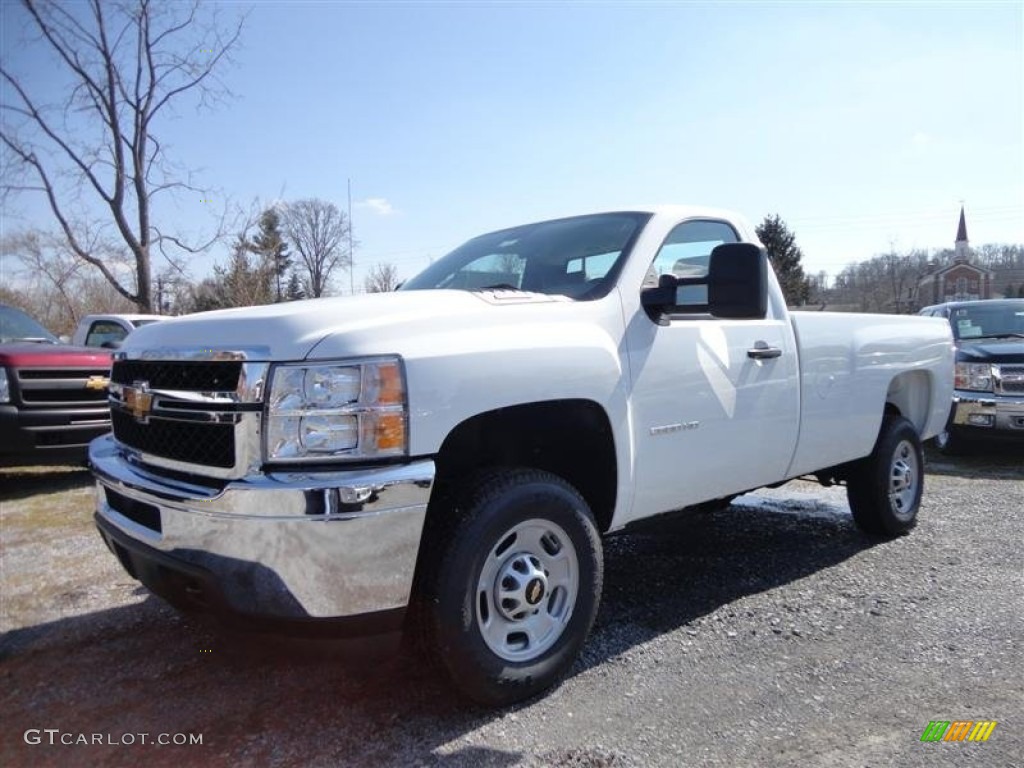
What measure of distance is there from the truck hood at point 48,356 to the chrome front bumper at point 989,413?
28.5ft

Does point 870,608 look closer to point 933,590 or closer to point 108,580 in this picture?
point 933,590

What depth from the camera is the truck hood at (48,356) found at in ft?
21.5

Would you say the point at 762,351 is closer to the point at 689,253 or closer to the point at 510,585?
the point at 689,253

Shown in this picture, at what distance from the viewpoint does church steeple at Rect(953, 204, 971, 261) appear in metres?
53.0

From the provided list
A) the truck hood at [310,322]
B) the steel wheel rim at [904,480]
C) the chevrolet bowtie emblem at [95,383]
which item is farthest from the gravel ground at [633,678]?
the chevrolet bowtie emblem at [95,383]

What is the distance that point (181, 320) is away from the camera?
2898 millimetres

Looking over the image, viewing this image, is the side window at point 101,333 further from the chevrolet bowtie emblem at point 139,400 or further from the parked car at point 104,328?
the chevrolet bowtie emblem at point 139,400

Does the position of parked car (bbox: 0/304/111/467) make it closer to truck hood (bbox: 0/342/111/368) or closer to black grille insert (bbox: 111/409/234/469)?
truck hood (bbox: 0/342/111/368)

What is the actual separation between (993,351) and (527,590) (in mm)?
7348

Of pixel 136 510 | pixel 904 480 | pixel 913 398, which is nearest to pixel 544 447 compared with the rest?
pixel 136 510

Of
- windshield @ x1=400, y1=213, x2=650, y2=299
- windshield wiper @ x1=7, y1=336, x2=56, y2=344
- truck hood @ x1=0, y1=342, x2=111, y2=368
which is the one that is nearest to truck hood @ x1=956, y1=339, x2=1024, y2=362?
windshield @ x1=400, y1=213, x2=650, y2=299

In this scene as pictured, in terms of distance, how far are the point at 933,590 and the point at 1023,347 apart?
527cm

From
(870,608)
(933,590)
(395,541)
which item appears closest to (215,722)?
(395,541)

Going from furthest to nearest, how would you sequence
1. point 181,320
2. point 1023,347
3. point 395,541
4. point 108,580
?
point 1023,347 → point 108,580 → point 181,320 → point 395,541
